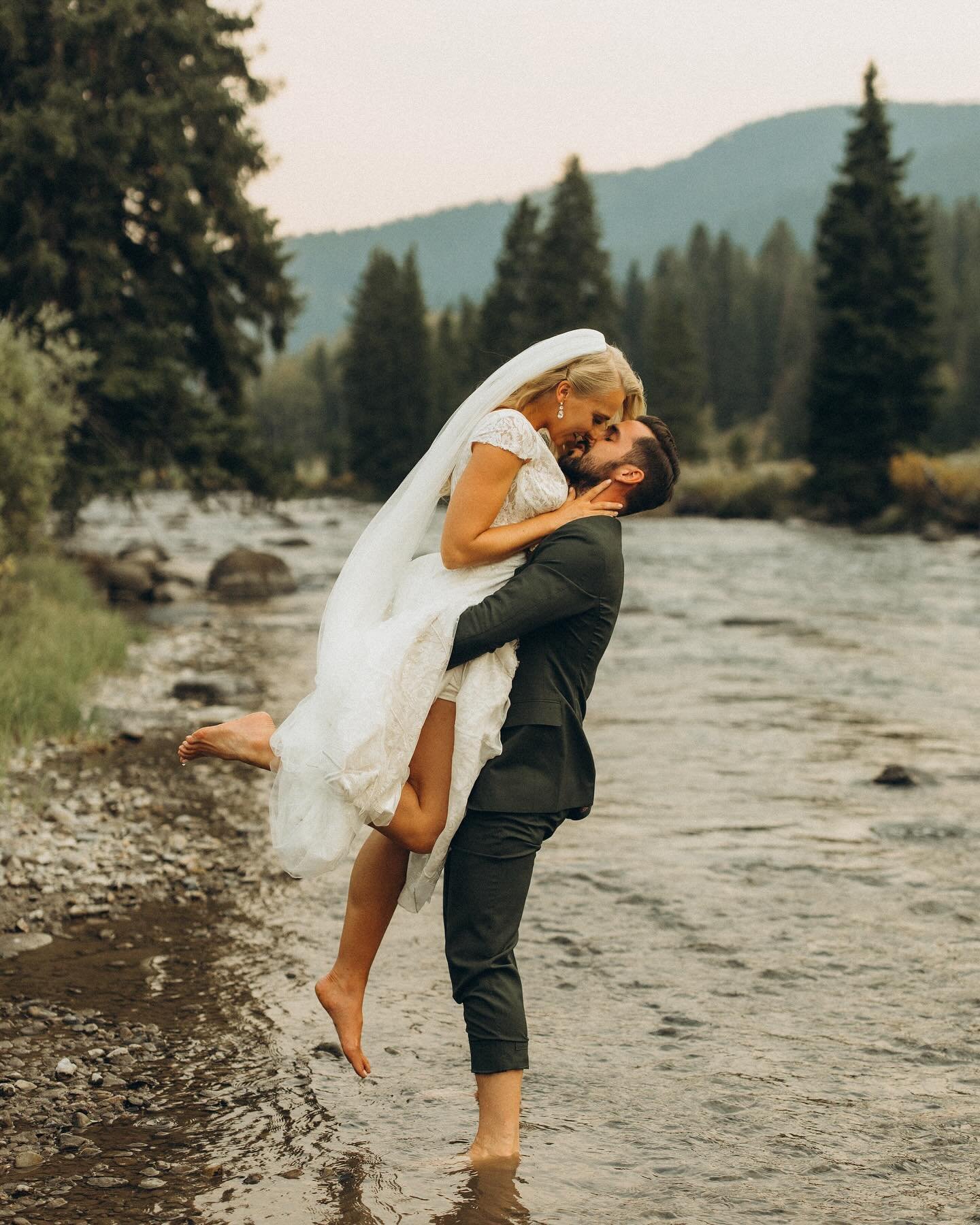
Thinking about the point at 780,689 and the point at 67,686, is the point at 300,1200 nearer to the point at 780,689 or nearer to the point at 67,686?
the point at 67,686

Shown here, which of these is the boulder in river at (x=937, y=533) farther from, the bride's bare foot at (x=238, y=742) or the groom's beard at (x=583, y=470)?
the bride's bare foot at (x=238, y=742)

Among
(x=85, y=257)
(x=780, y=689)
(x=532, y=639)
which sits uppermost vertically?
(x=85, y=257)

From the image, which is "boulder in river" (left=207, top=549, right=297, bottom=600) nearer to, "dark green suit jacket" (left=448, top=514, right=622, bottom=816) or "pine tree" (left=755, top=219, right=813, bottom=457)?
"dark green suit jacket" (left=448, top=514, right=622, bottom=816)

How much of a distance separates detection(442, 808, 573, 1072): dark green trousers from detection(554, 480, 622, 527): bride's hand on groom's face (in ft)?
2.49

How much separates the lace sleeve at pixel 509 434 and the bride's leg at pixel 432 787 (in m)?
0.66

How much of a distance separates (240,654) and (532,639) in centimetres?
1084

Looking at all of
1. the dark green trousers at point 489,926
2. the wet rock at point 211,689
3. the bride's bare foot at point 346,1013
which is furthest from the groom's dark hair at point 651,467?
the wet rock at point 211,689

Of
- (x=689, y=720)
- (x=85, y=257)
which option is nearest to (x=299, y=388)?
(x=85, y=257)

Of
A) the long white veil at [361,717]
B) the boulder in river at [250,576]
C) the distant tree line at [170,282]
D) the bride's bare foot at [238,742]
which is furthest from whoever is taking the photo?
the boulder in river at [250,576]

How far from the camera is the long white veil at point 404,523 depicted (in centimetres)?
361

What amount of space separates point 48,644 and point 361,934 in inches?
301

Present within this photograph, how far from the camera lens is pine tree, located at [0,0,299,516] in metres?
17.7

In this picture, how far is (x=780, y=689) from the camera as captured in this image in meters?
12.7

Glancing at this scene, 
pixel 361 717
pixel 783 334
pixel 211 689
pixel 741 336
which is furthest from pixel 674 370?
pixel 361 717
